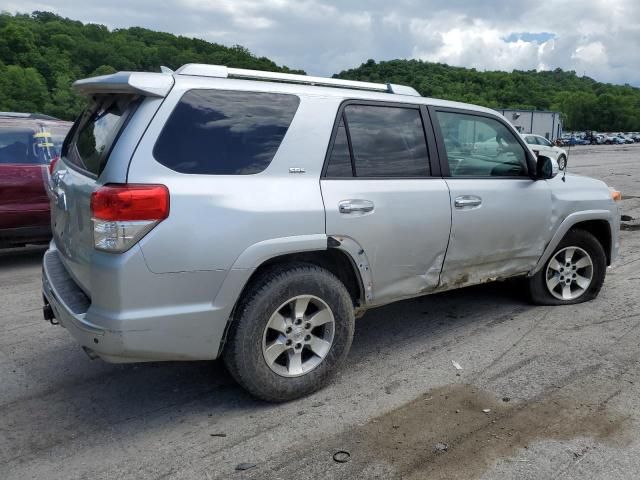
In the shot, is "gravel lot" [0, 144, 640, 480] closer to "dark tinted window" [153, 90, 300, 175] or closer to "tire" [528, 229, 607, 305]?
"tire" [528, 229, 607, 305]

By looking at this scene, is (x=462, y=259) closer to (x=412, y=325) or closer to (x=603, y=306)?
(x=412, y=325)

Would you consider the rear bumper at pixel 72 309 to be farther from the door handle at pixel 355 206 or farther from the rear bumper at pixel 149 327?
the door handle at pixel 355 206

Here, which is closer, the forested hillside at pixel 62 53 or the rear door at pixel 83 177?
the rear door at pixel 83 177

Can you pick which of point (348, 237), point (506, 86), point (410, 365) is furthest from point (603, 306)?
point (506, 86)

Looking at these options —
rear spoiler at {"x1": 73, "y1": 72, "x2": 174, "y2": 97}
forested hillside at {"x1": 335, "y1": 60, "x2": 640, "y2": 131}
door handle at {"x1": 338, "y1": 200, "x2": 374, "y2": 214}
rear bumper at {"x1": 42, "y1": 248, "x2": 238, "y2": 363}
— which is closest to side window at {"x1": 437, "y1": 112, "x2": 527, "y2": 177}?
door handle at {"x1": 338, "y1": 200, "x2": 374, "y2": 214}

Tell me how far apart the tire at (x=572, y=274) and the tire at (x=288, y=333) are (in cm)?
236

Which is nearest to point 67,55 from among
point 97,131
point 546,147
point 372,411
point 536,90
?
point 546,147

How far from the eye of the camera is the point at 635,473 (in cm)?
273

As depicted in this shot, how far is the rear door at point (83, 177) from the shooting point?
298 centimetres

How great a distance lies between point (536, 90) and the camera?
405 feet

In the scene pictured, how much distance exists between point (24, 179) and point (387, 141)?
5.02 m

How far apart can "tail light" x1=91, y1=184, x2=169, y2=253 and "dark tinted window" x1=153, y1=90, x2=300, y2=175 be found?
0.70ft

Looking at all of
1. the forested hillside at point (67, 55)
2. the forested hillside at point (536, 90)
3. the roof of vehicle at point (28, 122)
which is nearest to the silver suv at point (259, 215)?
the roof of vehicle at point (28, 122)

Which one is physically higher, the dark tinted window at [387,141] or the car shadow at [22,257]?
the dark tinted window at [387,141]
